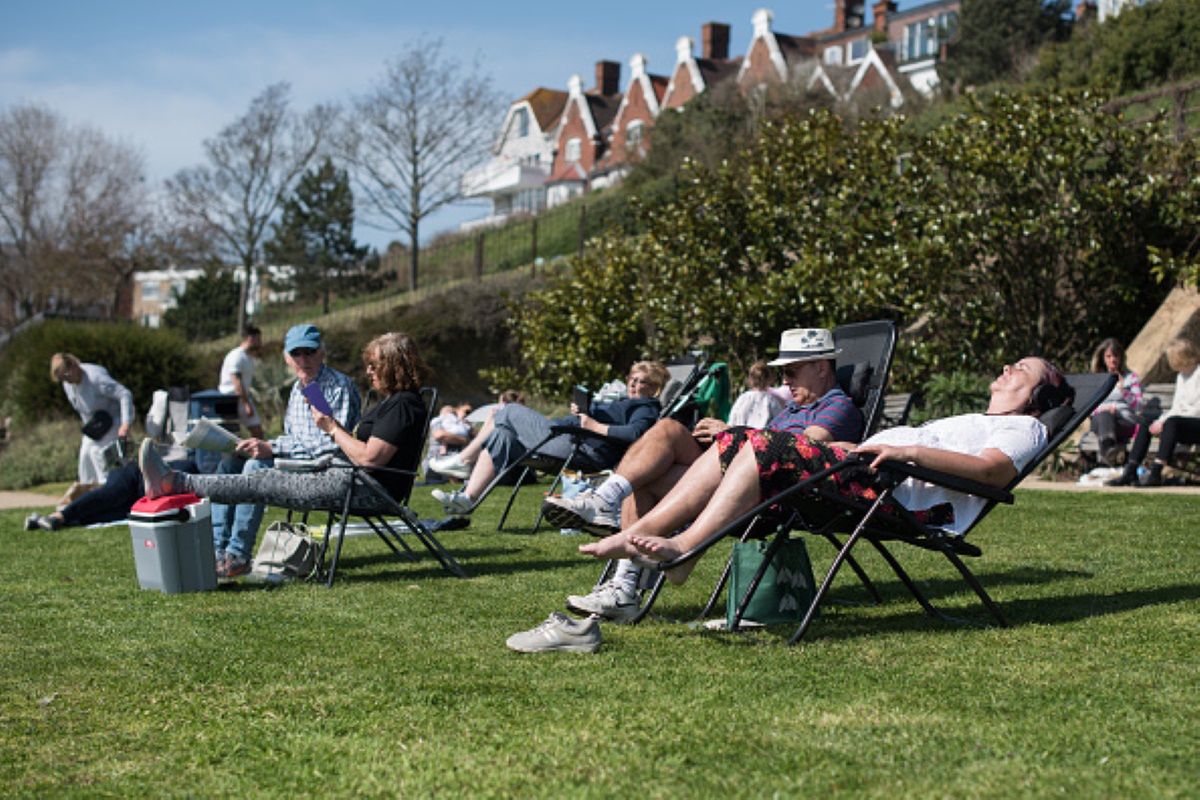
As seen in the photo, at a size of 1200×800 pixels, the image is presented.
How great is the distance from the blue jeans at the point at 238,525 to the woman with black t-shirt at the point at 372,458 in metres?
0.17

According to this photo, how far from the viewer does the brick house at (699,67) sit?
49.9 meters

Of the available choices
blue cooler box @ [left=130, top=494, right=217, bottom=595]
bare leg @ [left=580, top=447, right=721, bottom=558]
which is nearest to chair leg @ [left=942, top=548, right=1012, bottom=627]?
bare leg @ [left=580, top=447, right=721, bottom=558]

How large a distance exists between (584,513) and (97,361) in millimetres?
17405

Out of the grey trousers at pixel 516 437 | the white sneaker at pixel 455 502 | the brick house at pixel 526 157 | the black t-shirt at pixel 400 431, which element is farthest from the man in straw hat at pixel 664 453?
the brick house at pixel 526 157

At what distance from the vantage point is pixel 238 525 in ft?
21.7

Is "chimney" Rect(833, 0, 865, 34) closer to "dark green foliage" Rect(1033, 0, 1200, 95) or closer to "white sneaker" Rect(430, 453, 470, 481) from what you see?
"dark green foliage" Rect(1033, 0, 1200, 95)

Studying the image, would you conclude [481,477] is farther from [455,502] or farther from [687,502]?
[687,502]

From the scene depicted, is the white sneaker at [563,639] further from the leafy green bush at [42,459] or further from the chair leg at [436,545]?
the leafy green bush at [42,459]

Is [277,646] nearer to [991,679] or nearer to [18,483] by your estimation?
[991,679]

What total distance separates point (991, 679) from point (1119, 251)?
11216mm

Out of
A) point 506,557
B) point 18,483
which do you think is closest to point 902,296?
point 506,557

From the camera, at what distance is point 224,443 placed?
624cm

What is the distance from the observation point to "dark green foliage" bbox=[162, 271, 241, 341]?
30.1 meters

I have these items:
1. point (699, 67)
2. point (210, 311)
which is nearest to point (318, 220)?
point (210, 311)
